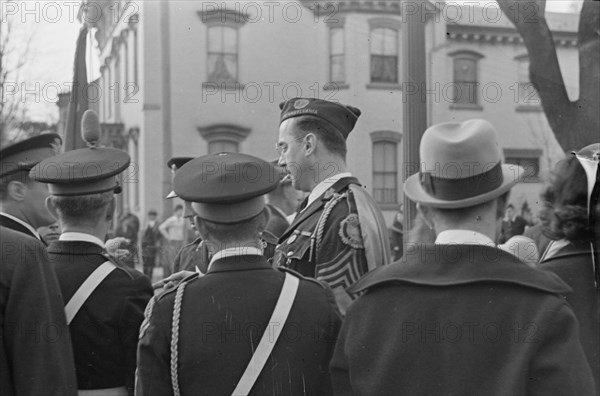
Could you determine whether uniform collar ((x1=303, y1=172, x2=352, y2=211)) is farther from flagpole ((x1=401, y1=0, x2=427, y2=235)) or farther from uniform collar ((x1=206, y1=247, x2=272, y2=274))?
flagpole ((x1=401, y1=0, x2=427, y2=235))

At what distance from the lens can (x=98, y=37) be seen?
28.5 meters

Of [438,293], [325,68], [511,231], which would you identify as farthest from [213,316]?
[325,68]

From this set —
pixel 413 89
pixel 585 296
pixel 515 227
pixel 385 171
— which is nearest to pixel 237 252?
pixel 585 296

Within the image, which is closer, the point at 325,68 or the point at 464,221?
the point at 464,221

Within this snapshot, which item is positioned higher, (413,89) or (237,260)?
(413,89)

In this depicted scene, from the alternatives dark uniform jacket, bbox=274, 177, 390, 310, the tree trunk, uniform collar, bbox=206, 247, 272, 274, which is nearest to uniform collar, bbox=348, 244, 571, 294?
uniform collar, bbox=206, 247, 272, 274

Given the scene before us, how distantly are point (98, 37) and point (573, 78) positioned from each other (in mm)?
16834

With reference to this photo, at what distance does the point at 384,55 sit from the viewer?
73.3 ft

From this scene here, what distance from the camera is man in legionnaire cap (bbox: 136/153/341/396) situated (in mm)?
2633

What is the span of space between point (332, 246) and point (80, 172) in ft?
3.84

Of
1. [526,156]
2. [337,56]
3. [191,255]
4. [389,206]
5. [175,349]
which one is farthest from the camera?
[526,156]

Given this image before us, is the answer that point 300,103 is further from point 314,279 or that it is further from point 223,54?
point 223,54

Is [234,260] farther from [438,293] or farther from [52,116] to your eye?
[52,116]

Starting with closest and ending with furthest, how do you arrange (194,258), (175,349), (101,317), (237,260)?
(175,349) → (237,260) → (101,317) → (194,258)
